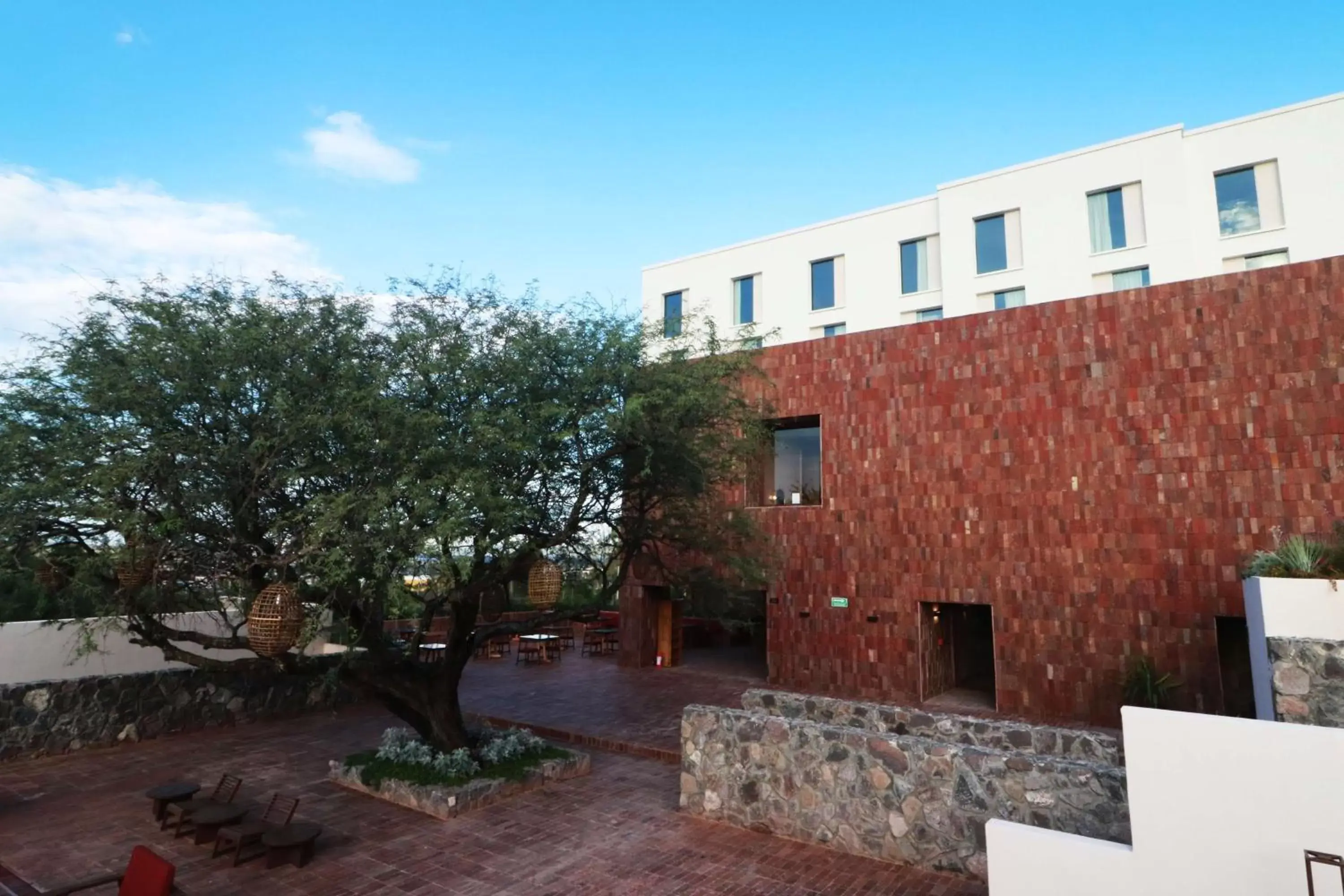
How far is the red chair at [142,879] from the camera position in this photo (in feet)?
14.9

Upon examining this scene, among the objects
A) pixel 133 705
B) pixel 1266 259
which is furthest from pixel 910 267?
pixel 133 705

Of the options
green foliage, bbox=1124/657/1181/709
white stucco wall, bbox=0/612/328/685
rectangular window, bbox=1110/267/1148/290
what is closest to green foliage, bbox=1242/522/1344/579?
green foliage, bbox=1124/657/1181/709

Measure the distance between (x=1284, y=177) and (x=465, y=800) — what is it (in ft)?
76.7

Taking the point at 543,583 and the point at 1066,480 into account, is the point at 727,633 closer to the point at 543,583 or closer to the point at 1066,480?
the point at 1066,480

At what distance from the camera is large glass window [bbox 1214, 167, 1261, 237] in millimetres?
18719

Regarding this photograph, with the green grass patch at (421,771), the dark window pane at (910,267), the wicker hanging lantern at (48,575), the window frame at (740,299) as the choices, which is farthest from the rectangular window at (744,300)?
the wicker hanging lantern at (48,575)

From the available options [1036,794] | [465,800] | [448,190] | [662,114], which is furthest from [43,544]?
[662,114]

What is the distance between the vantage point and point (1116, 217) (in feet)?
65.5

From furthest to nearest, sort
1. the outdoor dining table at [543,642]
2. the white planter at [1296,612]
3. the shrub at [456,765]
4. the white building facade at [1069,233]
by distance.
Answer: the outdoor dining table at [543,642] → the white building facade at [1069,233] → the shrub at [456,765] → the white planter at [1296,612]

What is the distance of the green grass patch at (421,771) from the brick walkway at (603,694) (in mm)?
2156

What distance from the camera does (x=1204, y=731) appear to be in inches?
174

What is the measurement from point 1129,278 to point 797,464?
12.0 metres

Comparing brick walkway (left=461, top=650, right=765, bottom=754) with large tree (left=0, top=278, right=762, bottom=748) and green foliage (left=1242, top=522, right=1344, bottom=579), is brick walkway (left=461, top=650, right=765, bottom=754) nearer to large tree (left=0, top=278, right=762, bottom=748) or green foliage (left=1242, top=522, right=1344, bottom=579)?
large tree (left=0, top=278, right=762, bottom=748)

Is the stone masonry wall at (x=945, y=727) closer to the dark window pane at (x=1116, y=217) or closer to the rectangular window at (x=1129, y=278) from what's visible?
the rectangular window at (x=1129, y=278)
